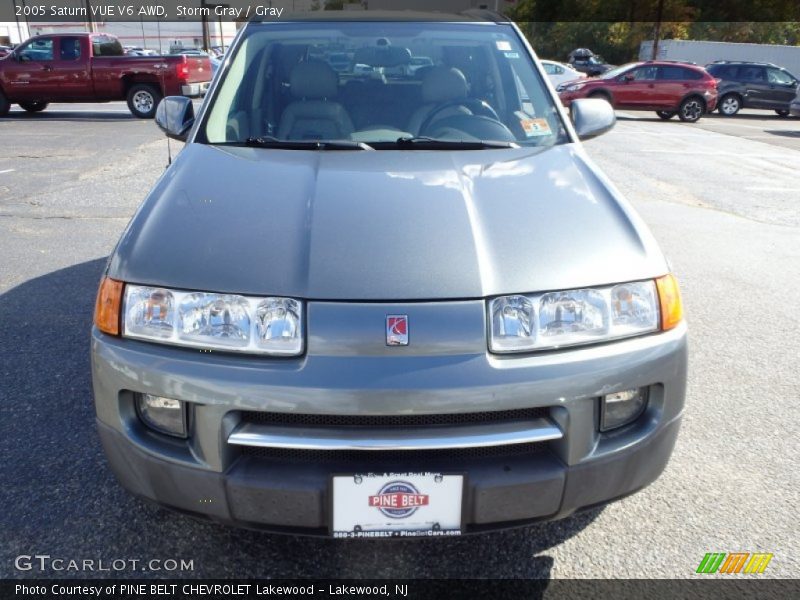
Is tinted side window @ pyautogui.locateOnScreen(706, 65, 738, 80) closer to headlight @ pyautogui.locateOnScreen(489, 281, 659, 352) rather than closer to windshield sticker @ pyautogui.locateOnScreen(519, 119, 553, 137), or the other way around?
windshield sticker @ pyautogui.locateOnScreen(519, 119, 553, 137)

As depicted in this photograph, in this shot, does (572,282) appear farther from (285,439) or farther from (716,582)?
(716,582)

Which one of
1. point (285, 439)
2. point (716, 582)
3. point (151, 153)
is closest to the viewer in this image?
point (285, 439)

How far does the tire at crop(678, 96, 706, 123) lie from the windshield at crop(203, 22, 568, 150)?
54.2 feet

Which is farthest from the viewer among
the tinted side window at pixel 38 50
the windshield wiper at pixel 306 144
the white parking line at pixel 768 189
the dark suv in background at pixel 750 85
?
the dark suv in background at pixel 750 85

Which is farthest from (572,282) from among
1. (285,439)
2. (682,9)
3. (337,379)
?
(682,9)

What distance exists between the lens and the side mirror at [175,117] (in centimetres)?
323

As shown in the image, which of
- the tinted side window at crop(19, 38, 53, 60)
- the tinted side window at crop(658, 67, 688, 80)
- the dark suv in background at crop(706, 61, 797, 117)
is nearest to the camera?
the tinted side window at crop(19, 38, 53, 60)

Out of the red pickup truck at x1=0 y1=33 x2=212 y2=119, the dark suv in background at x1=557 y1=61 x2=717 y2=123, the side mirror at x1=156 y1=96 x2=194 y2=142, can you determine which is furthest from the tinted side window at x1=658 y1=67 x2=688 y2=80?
the side mirror at x1=156 y1=96 x2=194 y2=142

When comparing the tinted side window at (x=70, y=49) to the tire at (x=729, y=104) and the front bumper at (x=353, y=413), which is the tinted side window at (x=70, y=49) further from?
the tire at (x=729, y=104)

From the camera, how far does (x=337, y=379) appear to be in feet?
5.37

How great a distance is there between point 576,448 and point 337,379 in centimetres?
66

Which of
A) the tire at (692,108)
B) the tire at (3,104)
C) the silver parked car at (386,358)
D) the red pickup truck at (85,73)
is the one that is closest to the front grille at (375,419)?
the silver parked car at (386,358)

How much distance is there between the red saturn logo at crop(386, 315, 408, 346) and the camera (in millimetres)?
1671

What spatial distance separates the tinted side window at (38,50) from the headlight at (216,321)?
1576 centimetres
